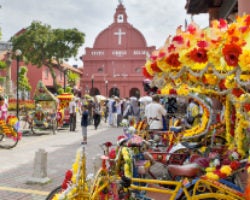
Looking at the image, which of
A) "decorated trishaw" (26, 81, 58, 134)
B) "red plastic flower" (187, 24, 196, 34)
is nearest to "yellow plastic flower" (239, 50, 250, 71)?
"red plastic flower" (187, 24, 196, 34)

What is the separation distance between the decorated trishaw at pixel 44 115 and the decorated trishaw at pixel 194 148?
9.65 metres

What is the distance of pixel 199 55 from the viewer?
446 cm

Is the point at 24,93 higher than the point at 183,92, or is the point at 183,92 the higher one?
the point at 24,93

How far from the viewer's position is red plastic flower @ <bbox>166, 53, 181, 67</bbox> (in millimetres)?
5242

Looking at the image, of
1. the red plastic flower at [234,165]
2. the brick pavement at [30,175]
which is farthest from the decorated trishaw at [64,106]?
the red plastic flower at [234,165]

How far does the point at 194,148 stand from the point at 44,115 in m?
9.88

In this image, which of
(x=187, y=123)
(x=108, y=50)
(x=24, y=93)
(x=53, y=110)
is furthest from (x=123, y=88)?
(x=187, y=123)

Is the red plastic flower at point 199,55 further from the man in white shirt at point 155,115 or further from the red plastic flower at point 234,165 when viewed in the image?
the man in white shirt at point 155,115

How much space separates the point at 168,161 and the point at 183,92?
1527 mm

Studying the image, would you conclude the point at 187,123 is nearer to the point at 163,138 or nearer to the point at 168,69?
the point at 163,138

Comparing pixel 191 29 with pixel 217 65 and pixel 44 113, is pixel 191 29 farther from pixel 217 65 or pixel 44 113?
pixel 44 113

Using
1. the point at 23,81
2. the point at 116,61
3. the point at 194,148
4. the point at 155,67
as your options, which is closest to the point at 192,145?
the point at 194,148

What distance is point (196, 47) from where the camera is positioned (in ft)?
14.8

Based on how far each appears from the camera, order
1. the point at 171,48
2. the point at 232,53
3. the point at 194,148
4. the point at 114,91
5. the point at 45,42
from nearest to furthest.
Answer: the point at 232,53
the point at 171,48
the point at 194,148
the point at 45,42
the point at 114,91
